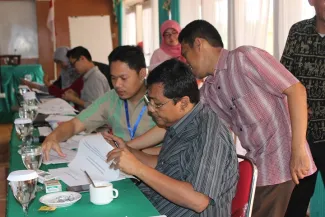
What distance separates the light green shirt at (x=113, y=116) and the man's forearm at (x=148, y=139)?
19 cm

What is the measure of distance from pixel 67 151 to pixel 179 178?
90cm

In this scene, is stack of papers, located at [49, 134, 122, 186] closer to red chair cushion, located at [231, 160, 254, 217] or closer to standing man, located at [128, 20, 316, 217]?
red chair cushion, located at [231, 160, 254, 217]

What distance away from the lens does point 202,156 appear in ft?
4.82

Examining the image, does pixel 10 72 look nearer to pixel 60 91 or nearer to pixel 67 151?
pixel 60 91

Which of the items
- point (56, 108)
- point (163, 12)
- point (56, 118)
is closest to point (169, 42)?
point (163, 12)

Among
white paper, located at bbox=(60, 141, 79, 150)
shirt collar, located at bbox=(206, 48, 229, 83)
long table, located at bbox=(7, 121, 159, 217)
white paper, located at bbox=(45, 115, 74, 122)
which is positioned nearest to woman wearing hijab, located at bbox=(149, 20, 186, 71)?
white paper, located at bbox=(45, 115, 74, 122)

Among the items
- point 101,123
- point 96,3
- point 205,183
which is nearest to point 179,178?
point 205,183

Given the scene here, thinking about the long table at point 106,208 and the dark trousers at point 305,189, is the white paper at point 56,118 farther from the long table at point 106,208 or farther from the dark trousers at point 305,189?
the dark trousers at point 305,189

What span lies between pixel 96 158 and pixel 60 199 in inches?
9.9

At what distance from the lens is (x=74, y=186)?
5.52 ft

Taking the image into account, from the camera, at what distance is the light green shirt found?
8.11ft

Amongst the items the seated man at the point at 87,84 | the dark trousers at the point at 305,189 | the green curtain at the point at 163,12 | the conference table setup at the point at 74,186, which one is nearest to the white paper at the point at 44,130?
the conference table setup at the point at 74,186

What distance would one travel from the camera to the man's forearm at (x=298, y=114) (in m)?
1.83

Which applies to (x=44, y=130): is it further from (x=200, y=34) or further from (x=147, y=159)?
(x=200, y=34)
